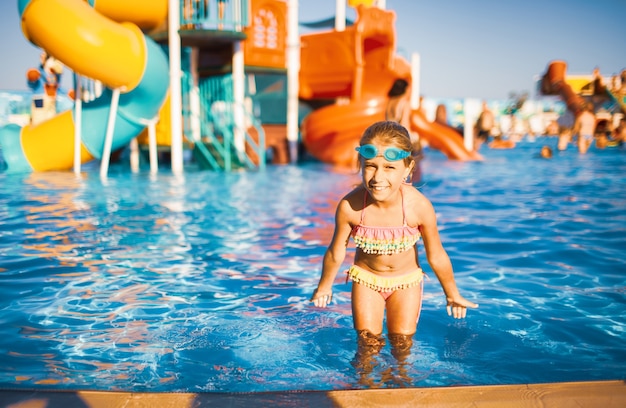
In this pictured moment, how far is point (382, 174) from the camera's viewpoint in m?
2.41

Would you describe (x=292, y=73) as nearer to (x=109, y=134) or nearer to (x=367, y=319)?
(x=109, y=134)

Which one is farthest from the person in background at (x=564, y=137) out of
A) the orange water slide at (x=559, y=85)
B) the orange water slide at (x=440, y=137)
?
the orange water slide at (x=440, y=137)

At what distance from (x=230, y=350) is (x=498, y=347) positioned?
1.42 m

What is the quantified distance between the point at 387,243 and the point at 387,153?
44cm

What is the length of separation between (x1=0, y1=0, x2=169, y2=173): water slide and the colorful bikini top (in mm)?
8599

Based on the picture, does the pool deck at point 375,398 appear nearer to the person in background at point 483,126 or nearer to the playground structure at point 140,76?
the playground structure at point 140,76

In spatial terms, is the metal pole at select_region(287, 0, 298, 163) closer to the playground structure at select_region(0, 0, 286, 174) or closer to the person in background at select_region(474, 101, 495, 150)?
the playground structure at select_region(0, 0, 286, 174)

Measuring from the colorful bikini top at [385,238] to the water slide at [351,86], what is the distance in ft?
36.1

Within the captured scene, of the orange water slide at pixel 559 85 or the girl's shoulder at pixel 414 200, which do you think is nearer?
the girl's shoulder at pixel 414 200

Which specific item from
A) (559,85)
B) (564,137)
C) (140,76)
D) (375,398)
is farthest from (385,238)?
(559,85)

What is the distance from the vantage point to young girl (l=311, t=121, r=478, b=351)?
2.43m

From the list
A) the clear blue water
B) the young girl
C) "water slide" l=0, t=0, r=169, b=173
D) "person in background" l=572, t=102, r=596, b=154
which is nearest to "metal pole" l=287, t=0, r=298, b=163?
"water slide" l=0, t=0, r=169, b=173

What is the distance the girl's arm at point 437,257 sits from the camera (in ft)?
8.41

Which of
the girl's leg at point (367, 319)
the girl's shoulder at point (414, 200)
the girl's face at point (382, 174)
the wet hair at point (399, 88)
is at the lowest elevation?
the girl's leg at point (367, 319)
